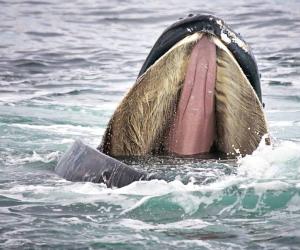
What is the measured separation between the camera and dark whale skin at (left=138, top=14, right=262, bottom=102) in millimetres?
7527

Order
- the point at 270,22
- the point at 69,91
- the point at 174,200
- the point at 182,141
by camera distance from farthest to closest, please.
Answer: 1. the point at 270,22
2. the point at 69,91
3. the point at 182,141
4. the point at 174,200

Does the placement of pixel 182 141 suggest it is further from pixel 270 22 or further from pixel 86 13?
pixel 86 13

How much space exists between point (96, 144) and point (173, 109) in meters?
2.64

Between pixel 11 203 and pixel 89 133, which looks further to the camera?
pixel 89 133

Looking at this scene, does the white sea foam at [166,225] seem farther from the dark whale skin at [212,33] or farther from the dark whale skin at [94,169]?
the dark whale skin at [212,33]

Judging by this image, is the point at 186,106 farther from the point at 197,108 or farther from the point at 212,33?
the point at 212,33

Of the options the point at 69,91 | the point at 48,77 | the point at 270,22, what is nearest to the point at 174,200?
the point at 69,91

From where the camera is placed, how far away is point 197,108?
809 cm

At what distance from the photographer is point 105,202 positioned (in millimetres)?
7031

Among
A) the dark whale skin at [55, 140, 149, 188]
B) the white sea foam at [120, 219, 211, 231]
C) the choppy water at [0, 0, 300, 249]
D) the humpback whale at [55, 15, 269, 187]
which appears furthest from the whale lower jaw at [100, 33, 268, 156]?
the white sea foam at [120, 219, 211, 231]

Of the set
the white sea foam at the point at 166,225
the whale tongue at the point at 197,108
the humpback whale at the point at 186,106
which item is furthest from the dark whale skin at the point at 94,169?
the whale tongue at the point at 197,108

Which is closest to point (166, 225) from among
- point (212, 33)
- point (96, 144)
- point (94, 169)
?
point (94, 169)

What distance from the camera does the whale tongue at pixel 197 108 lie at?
776 cm

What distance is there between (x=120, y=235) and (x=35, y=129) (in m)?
5.63
